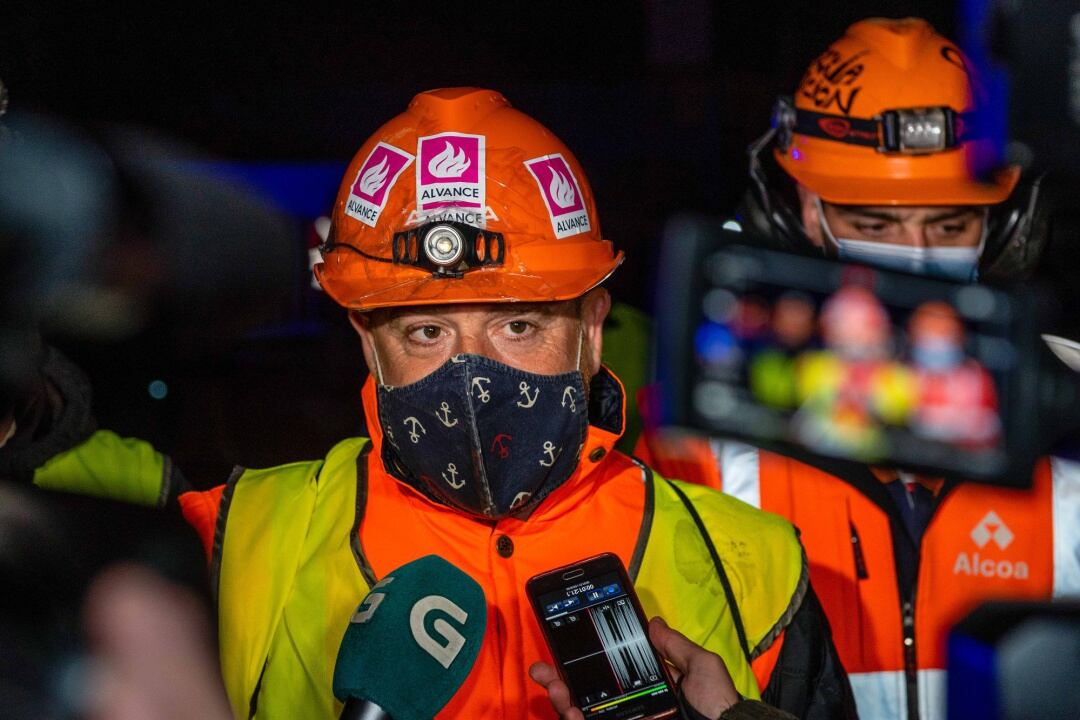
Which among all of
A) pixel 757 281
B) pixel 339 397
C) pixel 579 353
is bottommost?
pixel 339 397

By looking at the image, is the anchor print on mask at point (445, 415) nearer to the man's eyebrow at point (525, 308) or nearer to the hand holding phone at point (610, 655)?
the man's eyebrow at point (525, 308)

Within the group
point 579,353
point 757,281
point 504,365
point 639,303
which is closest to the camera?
point 757,281

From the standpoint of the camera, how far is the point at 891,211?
10.2 ft

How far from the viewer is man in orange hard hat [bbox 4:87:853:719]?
2.29 metres

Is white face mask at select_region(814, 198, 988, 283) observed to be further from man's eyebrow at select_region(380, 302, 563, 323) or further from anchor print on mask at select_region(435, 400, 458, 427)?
anchor print on mask at select_region(435, 400, 458, 427)

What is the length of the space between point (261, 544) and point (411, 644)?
0.63 metres

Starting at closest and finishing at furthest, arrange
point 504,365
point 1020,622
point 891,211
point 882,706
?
1. point 1020,622
2. point 504,365
3. point 882,706
4. point 891,211

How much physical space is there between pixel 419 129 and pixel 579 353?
0.53 metres

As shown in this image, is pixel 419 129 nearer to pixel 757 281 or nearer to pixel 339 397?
pixel 757 281

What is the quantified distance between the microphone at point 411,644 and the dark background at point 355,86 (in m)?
3.24

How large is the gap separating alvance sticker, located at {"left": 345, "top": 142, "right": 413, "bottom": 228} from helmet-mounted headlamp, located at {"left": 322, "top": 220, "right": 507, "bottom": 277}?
82 mm

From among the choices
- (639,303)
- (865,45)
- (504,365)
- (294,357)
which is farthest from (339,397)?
(504,365)

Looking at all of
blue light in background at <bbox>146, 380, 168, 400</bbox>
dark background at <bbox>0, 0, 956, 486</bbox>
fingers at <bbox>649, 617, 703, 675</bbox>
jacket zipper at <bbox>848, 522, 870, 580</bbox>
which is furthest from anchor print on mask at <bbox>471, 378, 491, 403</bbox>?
blue light in background at <bbox>146, 380, 168, 400</bbox>

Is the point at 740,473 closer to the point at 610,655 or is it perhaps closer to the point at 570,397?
the point at 570,397
